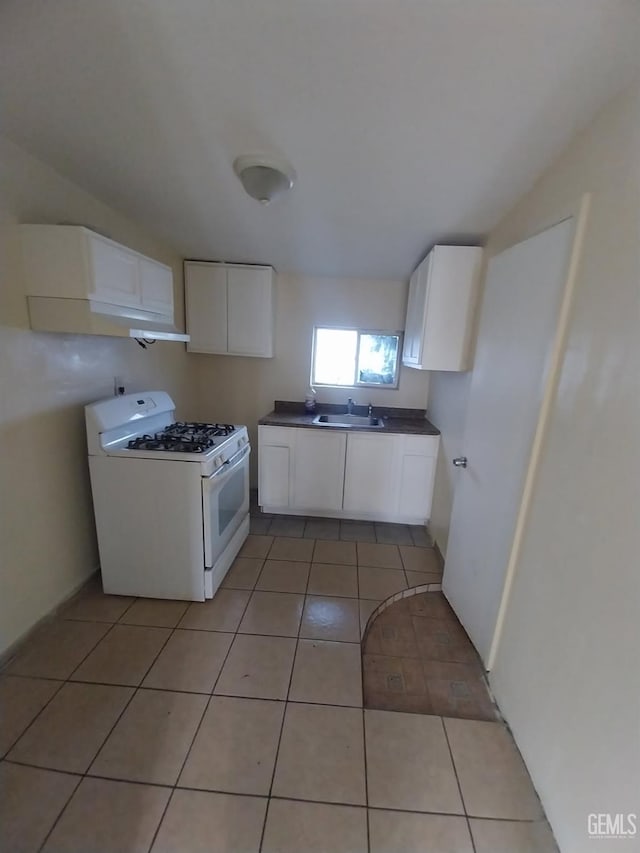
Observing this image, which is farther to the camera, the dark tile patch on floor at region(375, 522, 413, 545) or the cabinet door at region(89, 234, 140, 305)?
the dark tile patch on floor at region(375, 522, 413, 545)

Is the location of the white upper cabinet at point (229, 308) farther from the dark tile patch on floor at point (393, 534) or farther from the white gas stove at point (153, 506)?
the dark tile patch on floor at point (393, 534)

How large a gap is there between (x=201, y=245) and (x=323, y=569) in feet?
8.47

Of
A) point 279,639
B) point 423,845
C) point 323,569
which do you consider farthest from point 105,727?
point 323,569

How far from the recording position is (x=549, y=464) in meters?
1.23

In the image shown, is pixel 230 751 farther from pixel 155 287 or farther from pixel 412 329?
pixel 412 329

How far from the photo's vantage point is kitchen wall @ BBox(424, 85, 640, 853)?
860 mm

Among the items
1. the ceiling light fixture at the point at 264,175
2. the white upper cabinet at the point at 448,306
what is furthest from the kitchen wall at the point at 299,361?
the ceiling light fixture at the point at 264,175

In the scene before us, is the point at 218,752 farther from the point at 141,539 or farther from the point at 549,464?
the point at 549,464

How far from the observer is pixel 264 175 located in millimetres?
1457

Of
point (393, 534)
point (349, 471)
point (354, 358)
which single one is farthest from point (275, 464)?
point (354, 358)

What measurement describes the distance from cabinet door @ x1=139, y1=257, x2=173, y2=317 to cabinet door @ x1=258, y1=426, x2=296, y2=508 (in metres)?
1.18

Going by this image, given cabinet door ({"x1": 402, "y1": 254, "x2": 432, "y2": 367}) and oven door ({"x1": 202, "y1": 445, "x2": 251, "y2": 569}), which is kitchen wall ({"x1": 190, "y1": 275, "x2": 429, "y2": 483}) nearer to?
cabinet door ({"x1": 402, "y1": 254, "x2": 432, "y2": 367})

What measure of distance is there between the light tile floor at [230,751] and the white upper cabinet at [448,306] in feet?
5.72

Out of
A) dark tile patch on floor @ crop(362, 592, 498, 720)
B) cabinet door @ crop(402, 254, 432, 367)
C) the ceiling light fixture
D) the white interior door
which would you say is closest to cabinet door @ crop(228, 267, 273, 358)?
cabinet door @ crop(402, 254, 432, 367)
